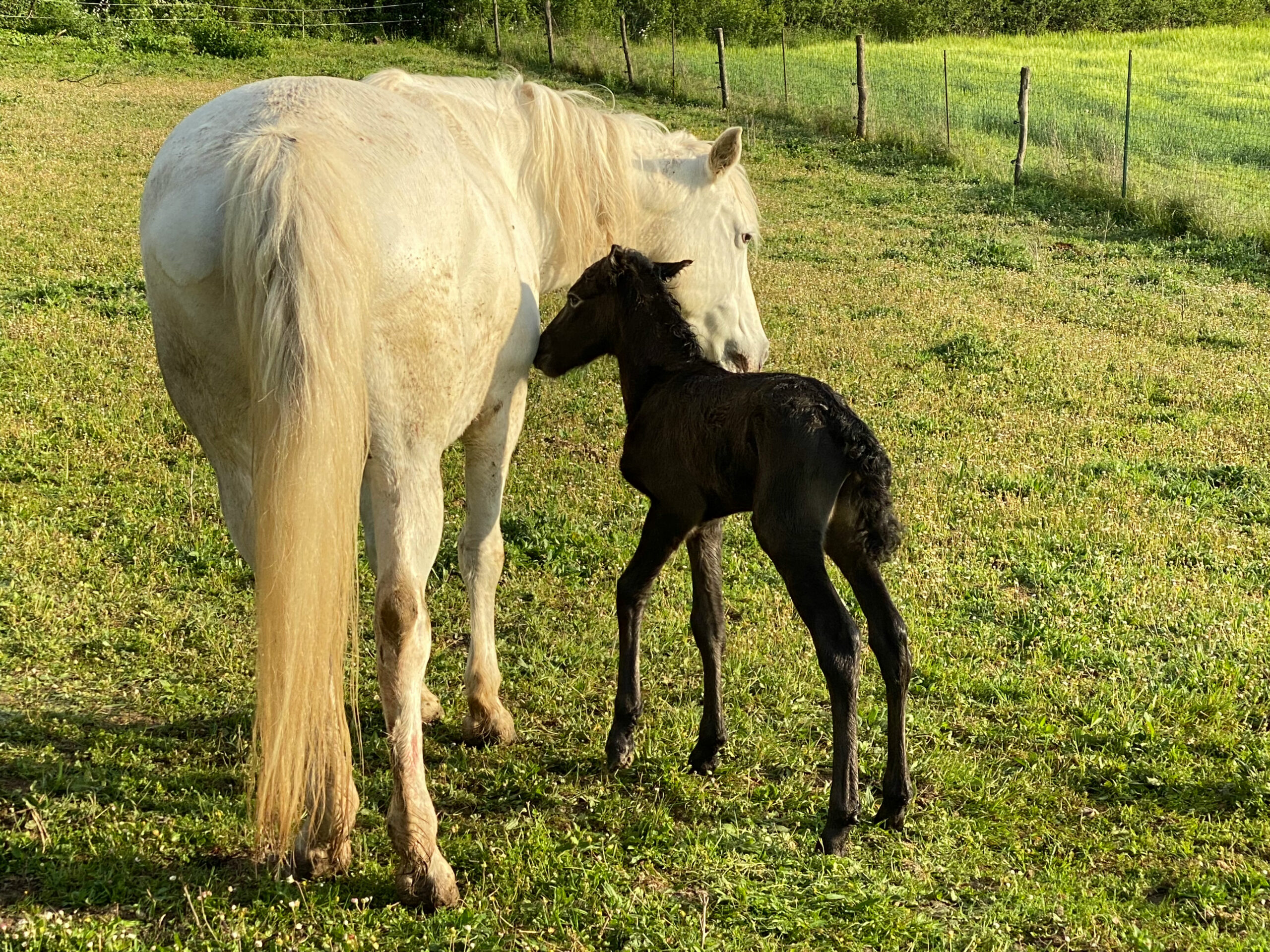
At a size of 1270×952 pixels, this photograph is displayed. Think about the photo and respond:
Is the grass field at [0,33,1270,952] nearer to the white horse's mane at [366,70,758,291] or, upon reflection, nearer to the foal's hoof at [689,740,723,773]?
the foal's hoof at [689,740,723,773]

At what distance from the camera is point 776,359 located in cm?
823

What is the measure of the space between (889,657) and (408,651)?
151 centimetres

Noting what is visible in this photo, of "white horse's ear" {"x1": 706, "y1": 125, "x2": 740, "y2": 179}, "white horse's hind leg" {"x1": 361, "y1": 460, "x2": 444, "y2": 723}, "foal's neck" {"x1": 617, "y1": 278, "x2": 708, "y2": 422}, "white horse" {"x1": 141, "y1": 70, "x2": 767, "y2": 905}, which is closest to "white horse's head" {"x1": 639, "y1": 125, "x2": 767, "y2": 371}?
"white horse's ear" {"x1": 706, "y1": 125, "x2": 740, "y2": 179}

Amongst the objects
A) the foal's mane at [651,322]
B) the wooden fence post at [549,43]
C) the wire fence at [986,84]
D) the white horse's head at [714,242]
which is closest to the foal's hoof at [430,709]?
the foal's mane at [651,322]

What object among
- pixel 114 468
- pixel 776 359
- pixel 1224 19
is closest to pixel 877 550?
pixel 114 468

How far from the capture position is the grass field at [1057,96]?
15.5m

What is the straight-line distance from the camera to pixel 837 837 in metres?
3.29

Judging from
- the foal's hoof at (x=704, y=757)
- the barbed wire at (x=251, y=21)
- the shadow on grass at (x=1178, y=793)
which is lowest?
the shadow on grass at (x=1178, y=793)

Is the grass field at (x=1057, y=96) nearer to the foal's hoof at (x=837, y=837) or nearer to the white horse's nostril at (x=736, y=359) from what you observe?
the white horse's nostril at (x=736, y=359)

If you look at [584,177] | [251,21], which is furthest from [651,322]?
[251,21]

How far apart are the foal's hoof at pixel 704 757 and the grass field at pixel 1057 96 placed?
1169 cm

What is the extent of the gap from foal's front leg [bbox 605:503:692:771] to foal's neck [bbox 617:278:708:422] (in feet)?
1.72

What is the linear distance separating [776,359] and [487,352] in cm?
510

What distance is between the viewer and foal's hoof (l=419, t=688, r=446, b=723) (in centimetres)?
409
